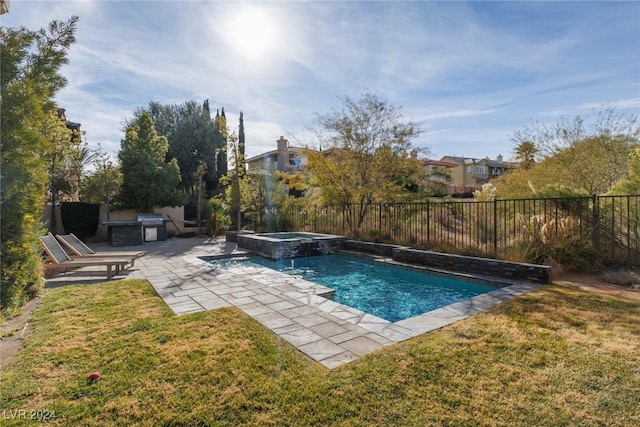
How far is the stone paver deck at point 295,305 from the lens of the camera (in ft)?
A: 11.6

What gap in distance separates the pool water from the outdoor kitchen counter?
21.0ft

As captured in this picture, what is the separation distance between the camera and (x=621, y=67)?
9.16 m

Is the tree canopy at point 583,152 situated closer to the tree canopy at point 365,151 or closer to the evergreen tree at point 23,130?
the tree canopy at point 365,151

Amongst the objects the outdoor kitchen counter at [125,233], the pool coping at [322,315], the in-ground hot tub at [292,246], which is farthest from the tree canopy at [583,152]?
the outdoor kitchen counter at [125,233]

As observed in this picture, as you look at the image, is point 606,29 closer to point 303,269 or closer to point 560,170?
point 560,170

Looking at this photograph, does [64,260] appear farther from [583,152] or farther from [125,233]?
[583,152]

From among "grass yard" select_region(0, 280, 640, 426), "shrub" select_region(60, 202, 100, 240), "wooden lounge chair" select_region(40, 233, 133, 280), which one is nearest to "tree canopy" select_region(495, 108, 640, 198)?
"grass yard" select_region(0, 280, 640, 426)

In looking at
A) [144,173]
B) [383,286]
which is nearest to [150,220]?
[144,173]

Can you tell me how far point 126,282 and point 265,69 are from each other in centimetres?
621

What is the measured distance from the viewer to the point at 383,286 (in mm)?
7094

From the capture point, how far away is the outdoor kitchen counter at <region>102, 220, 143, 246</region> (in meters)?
12.9

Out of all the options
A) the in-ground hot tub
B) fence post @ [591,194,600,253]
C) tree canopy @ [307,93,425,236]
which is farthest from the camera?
tree canopy @ [307,93,425,236]

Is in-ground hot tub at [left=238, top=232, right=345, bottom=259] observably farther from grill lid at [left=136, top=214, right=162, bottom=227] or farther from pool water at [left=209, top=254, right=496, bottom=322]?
grill lid at [left=136, top=214, right=162, bottom=227]

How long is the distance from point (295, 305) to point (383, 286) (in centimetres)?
289
